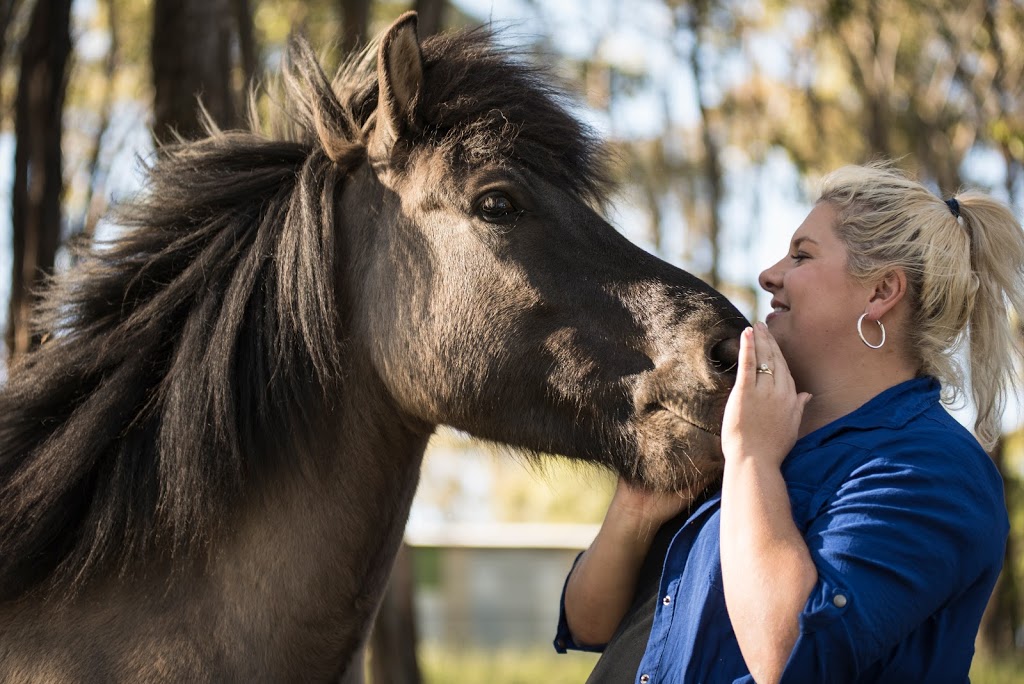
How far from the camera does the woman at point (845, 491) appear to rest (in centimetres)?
217

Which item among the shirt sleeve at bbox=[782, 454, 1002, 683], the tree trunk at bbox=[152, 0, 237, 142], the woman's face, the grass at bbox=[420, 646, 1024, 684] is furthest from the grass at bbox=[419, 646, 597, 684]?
the shirt sleeve at bbox=[782, 454, 1002, 683]

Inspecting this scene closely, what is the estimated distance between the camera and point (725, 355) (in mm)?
2613

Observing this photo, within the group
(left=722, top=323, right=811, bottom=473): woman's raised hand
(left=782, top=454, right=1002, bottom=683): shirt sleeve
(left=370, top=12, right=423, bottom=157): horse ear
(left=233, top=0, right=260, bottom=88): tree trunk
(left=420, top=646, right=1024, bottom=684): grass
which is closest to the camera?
(left=782, top=454, right=1002, bottom=683): shirt sleeve

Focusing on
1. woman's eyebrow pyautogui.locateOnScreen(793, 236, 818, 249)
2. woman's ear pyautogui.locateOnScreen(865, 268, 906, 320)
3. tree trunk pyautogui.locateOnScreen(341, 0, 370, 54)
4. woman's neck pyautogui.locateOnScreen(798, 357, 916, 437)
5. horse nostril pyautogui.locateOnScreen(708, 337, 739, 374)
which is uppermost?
tree trunk pyautogui.locateOnScreen(341, 0, 370, 54)

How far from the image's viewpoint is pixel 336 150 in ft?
10.4

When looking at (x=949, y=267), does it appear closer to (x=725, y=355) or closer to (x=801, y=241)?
(x=801, y=241)

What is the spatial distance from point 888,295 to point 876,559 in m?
0.81

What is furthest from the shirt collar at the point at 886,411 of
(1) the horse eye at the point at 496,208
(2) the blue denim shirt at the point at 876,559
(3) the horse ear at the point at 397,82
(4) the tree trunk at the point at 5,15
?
(4) the tree trunk at the point at 5,15

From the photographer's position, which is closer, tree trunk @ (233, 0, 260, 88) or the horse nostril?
the horse nostril

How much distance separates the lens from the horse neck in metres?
2.72

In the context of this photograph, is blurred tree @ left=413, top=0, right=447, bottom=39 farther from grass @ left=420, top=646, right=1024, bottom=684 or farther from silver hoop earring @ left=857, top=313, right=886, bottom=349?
silver hoop earring @ left=857, top=313, right=886, bottom=349

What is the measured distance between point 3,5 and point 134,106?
821cm

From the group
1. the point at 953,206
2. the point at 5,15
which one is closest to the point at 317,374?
the point at 953,206

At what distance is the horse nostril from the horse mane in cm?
80
